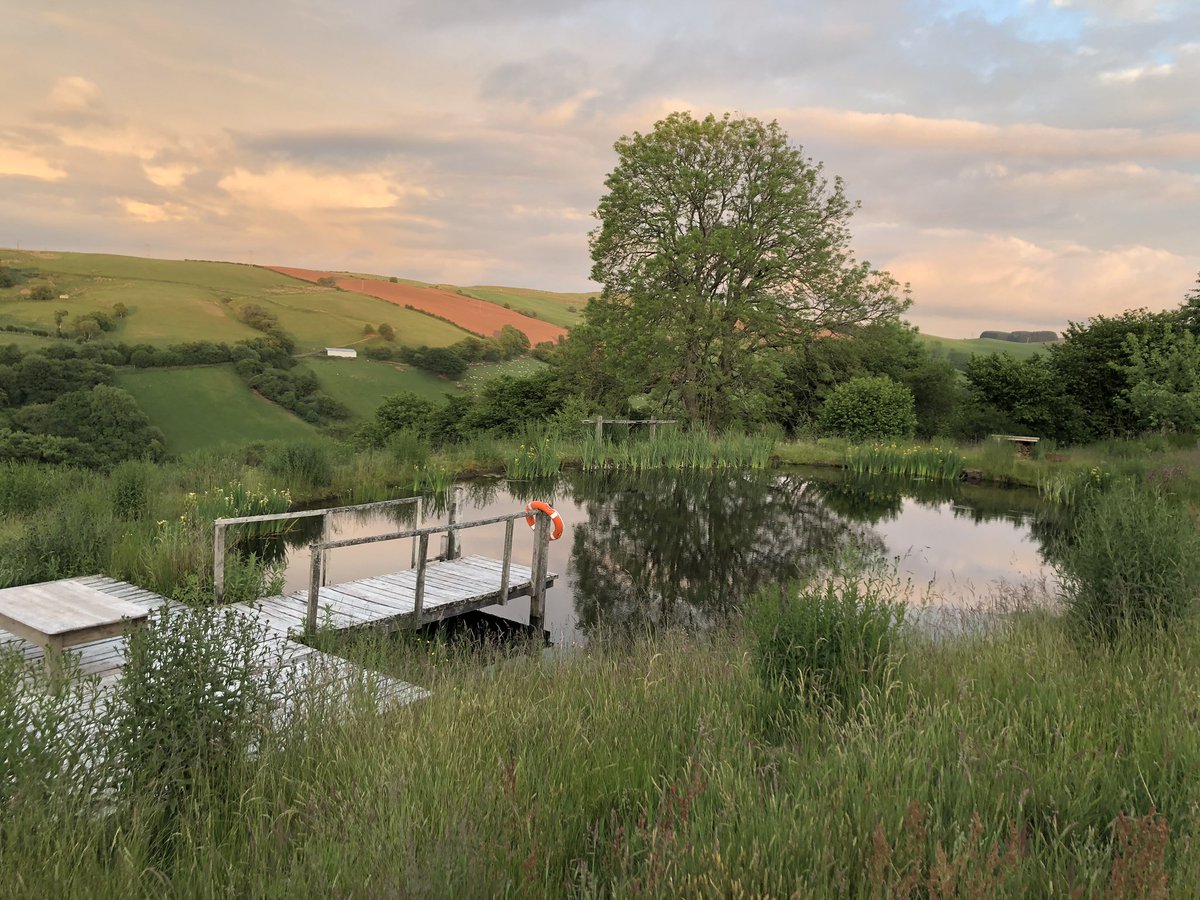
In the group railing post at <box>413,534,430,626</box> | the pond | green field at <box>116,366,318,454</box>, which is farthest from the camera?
green field at <box>116,366,318,454</box>

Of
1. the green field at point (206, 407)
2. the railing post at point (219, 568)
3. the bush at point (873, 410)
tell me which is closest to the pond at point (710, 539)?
the railing post at point (219, 568)

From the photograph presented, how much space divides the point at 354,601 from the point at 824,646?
462 cm

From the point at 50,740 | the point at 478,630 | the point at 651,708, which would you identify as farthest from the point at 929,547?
the point at 50,740

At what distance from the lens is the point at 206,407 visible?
125 ft

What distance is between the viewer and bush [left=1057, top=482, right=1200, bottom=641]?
16.2 ft

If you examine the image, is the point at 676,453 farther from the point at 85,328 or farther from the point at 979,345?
the point at 979,345

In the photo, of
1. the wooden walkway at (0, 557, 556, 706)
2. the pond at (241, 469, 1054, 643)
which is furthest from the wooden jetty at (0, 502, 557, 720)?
the pond at (241, 469, 1054, 643)

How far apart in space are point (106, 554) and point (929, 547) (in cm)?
1044

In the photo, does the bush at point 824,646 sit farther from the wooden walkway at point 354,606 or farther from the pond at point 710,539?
the pond at point 710,539

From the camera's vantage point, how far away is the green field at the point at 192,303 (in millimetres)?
44500

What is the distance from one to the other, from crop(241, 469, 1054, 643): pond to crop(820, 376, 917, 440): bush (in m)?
4.27

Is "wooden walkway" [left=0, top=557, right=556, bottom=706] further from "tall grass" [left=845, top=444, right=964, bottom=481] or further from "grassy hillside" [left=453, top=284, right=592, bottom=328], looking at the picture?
"grassy hillside" [left=453, top=284, right=592, bottom=328]

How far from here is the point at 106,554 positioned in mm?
7938

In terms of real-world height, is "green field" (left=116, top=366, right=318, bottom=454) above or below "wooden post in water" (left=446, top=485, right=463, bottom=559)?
below
